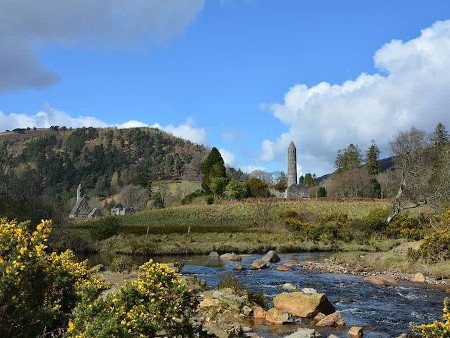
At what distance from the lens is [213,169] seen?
305 feet

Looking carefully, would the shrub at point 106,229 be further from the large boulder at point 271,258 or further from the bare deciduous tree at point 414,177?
the bare deciduous tree at point 414,177

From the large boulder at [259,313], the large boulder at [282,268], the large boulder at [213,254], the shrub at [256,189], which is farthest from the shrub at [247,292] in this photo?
the shrub at [256,189]

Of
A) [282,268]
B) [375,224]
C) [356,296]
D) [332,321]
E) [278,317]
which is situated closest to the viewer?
[332,321]

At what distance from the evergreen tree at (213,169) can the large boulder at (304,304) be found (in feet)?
232

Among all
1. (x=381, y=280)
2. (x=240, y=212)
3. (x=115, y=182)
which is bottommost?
(x=381, y=280)

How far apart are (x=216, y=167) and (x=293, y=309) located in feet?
245

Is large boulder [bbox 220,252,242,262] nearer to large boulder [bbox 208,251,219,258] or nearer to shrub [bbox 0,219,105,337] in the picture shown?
large boulder [bbox 208,251,219,258]

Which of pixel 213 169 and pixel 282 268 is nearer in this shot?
pixel 282 268

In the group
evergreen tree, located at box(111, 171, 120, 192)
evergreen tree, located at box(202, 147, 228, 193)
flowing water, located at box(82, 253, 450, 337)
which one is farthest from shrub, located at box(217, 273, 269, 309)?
evergreen tree, located at box(111, 171, 120, 192)

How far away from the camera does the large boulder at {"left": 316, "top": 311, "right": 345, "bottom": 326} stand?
16.6 metres

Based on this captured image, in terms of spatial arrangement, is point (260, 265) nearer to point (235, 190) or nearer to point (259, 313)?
point (259, 313)

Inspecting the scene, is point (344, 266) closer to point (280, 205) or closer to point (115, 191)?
point (280, 205)

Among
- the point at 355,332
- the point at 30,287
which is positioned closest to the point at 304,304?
the point at 355,332

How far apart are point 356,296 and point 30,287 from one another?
1775cm
